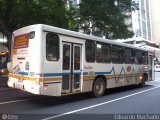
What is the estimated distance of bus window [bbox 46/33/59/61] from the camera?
1122 cm

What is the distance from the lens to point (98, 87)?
1427cm

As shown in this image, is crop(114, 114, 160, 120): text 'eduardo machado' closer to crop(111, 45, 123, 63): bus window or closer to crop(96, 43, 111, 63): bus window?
crop(96, 43, 111, 63): bus window

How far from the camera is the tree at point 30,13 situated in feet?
61.1

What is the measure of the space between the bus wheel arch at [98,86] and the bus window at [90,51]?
3.67 feet

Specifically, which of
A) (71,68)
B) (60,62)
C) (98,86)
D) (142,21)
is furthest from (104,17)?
(142,21)

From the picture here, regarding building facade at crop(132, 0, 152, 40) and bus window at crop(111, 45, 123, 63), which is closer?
bus window at crop(111, 45, 123, 63)

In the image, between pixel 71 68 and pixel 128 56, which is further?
pixel 128 56

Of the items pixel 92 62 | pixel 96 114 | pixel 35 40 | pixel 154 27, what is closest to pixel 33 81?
pixel 35 40

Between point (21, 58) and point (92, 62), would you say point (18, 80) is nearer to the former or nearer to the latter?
point (21, 58)

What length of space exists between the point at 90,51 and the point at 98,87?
77.7 inches

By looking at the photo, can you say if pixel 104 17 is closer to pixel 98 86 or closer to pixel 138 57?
pixel 138 57

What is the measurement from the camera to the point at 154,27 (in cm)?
13038

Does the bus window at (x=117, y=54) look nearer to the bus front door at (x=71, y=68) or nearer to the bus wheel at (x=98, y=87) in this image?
the bus wheel at (x=98, y=87)

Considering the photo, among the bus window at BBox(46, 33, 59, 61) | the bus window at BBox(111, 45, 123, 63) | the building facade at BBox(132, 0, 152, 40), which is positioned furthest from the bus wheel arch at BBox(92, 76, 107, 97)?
the building facade at BBox(132, 0, 152, 40)
